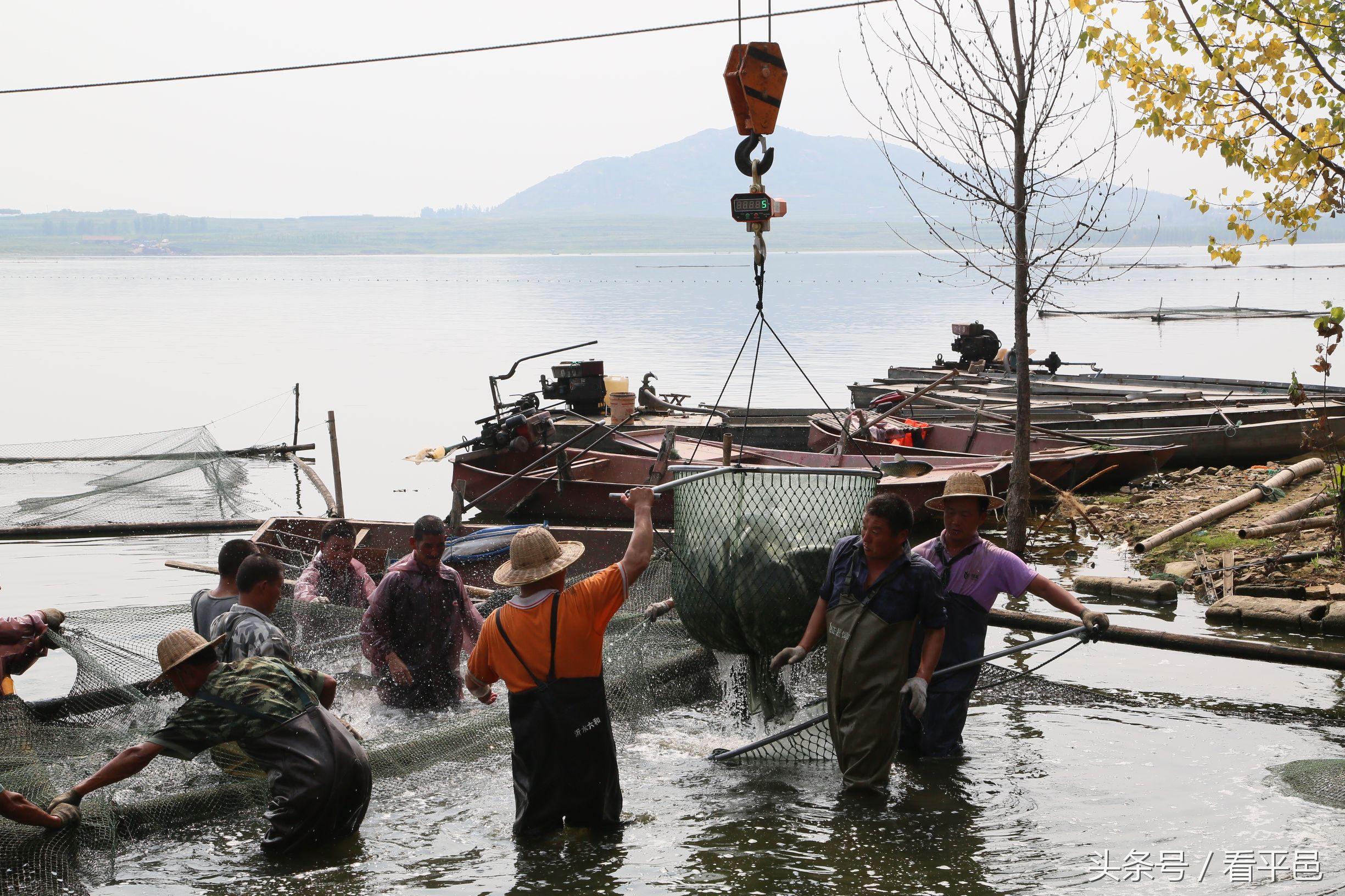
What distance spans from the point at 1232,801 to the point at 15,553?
13.9m

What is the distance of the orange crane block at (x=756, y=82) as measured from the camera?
6855 millimetres

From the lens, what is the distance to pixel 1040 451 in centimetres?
1625

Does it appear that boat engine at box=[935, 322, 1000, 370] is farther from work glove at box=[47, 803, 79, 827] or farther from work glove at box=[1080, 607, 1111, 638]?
work glove at box=[47, 803, 79, 827]

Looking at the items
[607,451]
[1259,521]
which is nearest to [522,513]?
[607,451]

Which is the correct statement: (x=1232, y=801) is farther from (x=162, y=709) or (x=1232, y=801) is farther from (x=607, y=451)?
(x=607, y=451)

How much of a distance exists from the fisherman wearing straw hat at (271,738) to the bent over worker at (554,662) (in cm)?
71

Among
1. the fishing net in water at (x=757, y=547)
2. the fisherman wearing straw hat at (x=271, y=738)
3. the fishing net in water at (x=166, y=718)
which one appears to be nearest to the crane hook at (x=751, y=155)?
the fishing net in water at (x=757, y=547)

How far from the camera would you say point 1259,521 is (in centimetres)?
1162

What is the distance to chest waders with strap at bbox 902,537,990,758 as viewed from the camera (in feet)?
19.4

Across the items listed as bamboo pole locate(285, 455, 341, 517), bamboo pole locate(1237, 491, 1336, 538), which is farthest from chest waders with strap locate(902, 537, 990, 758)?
bamboo pole locate(285, 455, 341, 517)

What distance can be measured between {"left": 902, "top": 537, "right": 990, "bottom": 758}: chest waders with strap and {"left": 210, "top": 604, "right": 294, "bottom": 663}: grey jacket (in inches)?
117

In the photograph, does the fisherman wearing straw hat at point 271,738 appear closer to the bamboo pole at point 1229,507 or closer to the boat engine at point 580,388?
the bamboo pole at point 1229,507

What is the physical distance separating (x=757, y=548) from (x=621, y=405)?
541 inches

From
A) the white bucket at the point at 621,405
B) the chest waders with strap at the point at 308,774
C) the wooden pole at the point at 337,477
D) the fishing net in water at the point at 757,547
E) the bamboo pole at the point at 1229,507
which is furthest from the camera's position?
the white bucket at the point at 621,405
